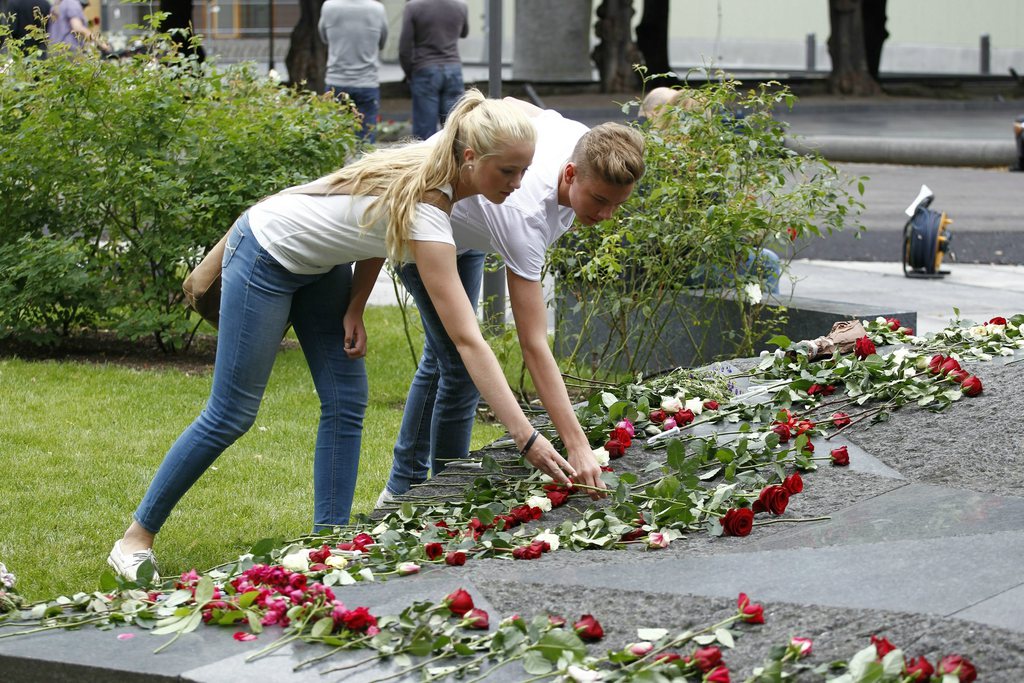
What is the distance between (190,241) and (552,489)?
11.9ft

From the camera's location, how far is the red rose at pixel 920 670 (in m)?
2.31

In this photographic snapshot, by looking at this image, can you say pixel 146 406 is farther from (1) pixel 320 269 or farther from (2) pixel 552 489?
(2) pixel 552 489

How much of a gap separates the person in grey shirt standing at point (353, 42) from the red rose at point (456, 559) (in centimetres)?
924

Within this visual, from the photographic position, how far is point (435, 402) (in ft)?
13.6

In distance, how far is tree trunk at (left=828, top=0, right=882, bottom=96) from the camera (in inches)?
1094

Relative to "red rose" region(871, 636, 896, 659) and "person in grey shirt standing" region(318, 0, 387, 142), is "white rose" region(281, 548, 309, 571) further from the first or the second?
"person in grey shirt standing" region(318, 0, 387, 142)

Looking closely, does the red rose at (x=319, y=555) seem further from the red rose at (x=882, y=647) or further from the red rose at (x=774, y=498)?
the red rose at (x=882, y=647)

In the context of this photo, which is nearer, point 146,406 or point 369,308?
point 146,406

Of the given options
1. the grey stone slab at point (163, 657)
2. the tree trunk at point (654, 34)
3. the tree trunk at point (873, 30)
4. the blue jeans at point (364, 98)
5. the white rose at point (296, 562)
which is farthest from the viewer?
the tree trunk at point (873, 30)

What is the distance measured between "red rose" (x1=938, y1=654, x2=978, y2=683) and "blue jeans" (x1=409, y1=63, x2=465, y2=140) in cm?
1059

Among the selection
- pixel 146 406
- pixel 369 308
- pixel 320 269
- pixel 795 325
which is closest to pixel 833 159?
pixel 369 308

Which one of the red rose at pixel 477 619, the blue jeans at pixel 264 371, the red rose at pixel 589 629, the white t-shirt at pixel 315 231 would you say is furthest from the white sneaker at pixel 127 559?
the red rose at pixel 589 629

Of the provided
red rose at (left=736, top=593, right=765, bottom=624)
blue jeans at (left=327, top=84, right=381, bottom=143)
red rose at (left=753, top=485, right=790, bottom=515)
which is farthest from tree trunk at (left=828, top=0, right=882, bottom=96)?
red rose at (left=736, top=593, right=765, bottom=624)

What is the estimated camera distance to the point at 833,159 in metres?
18.1
